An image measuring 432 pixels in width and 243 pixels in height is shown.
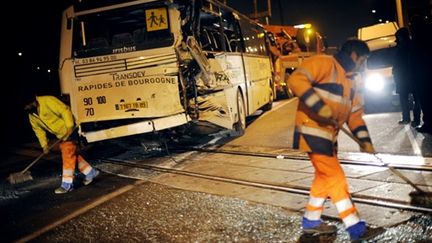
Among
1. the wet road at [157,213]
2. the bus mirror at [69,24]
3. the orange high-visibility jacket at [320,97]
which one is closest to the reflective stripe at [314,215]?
the wet road at [157,213]

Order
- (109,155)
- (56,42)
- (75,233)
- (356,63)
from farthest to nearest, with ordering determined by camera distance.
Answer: (56,42)
(109,155)
(75,233)
(356,63)

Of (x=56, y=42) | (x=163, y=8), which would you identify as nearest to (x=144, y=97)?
(x=163, y=8)

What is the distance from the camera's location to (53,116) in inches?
271

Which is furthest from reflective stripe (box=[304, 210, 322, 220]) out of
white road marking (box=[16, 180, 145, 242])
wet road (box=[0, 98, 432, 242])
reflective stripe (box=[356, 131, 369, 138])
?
white road marking (box=[16, 180, 145, 242])

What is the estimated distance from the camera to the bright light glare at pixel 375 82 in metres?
11.5

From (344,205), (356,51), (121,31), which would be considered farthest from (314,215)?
(121,31)

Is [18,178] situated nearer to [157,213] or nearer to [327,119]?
[157,213]

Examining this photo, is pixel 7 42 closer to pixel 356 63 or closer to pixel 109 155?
pixel 109 155

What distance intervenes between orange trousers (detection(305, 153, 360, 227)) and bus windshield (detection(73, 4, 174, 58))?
4.95m

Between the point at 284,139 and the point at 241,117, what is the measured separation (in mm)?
1680

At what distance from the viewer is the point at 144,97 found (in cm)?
830

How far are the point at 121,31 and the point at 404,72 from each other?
5.52m

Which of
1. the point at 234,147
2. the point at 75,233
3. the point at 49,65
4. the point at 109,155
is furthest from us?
the point at 49,65

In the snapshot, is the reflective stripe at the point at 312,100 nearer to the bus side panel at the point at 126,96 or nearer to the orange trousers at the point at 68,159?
the orange trousers at the point at 68,159
